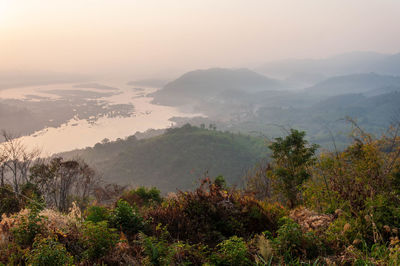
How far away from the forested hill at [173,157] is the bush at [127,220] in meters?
94.7

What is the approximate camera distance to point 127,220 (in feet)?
18.4

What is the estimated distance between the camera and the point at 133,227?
18.2 ft

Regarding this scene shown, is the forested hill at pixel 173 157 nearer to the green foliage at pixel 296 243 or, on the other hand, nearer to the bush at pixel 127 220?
the bush at pixel 127 220

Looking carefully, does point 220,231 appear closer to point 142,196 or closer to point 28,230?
point 28,230

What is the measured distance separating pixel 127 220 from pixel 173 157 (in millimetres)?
115475

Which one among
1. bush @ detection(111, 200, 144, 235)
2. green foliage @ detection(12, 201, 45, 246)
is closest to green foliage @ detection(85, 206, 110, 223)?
bush @ detection(111, 200, 144, 235)

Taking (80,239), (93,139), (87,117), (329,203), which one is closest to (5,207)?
(80,239)

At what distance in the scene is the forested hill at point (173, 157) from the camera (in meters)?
108

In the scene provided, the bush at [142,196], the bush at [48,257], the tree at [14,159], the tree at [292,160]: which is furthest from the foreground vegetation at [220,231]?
the tree at [14,159]

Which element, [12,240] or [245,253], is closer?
[245,253]

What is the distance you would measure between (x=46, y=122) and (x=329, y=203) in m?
177

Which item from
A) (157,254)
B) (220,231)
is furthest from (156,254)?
(220,231)

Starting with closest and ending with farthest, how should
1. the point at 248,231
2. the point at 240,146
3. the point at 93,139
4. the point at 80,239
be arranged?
the point at 80,239
the point at 248,231
the point at 240,146
the point at 93,139

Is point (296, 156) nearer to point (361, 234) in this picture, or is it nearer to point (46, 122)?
point (361, 234)
